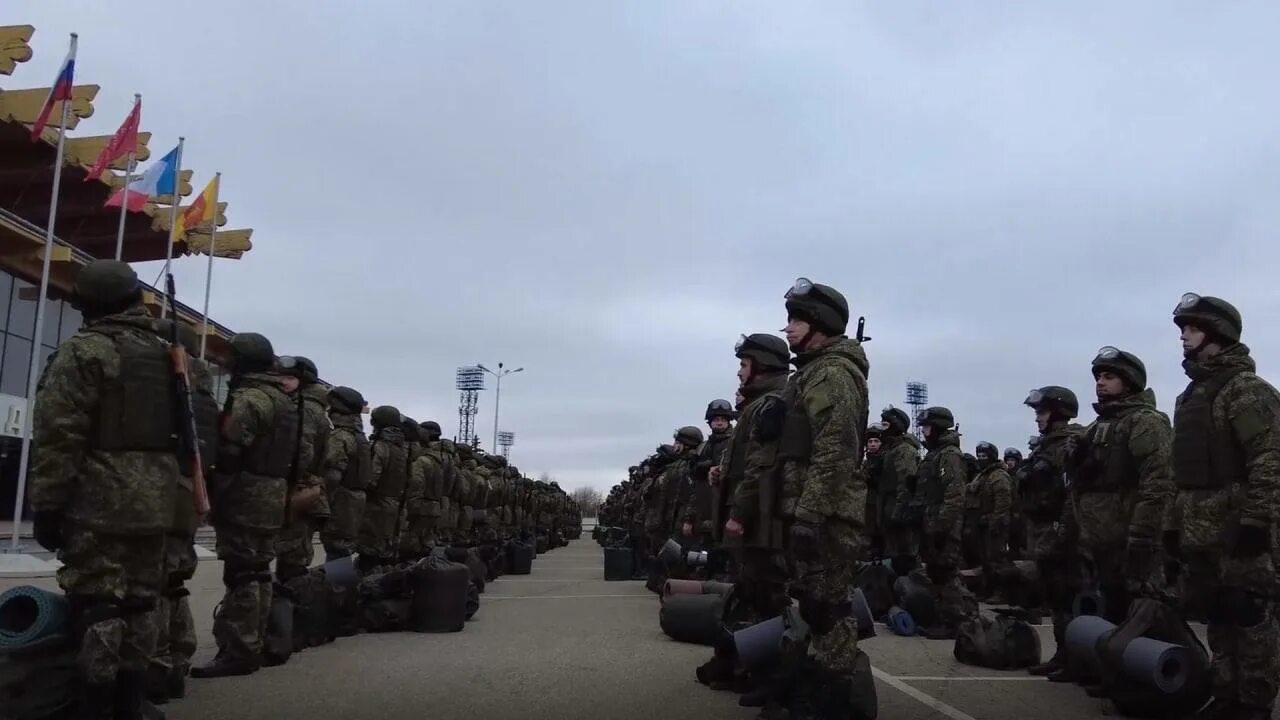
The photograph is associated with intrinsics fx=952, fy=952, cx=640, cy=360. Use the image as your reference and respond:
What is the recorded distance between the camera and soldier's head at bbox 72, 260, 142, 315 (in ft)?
17.3

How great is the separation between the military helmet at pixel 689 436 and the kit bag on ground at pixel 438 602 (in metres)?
6.22

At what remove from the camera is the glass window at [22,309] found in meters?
28.1

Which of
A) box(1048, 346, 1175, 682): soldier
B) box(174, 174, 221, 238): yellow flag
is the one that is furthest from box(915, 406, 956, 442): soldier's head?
box(174, 174, 221, 238): yellow flag

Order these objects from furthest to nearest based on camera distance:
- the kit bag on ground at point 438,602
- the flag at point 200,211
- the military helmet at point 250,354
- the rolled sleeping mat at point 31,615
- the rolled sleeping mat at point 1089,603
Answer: the flag at point 200,211, the kit bag on ground at point 438,602, the military helmet at point 250,354, the rolled sleeping mat at point 1089,603, the rolled sleeping mat at point 31,615

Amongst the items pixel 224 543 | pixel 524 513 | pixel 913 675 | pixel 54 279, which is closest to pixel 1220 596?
pixel 913 675

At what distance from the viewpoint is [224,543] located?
719cm

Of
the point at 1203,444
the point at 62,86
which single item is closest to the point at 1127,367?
the point at 1203,444

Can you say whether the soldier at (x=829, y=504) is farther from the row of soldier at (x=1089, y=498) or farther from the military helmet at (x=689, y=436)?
the military helmet at (x=689, y=436)

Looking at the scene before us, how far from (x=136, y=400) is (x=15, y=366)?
1131 inches

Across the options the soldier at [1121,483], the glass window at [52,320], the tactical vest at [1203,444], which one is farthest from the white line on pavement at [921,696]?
the glass window at [52,320]

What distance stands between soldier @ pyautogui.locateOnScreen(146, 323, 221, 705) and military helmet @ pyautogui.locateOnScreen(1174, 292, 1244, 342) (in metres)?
6.26

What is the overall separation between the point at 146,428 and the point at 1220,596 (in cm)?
631

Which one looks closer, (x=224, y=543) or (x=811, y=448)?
(x=811, y=448)

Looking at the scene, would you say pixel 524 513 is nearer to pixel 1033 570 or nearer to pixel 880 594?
pixel 880 594
